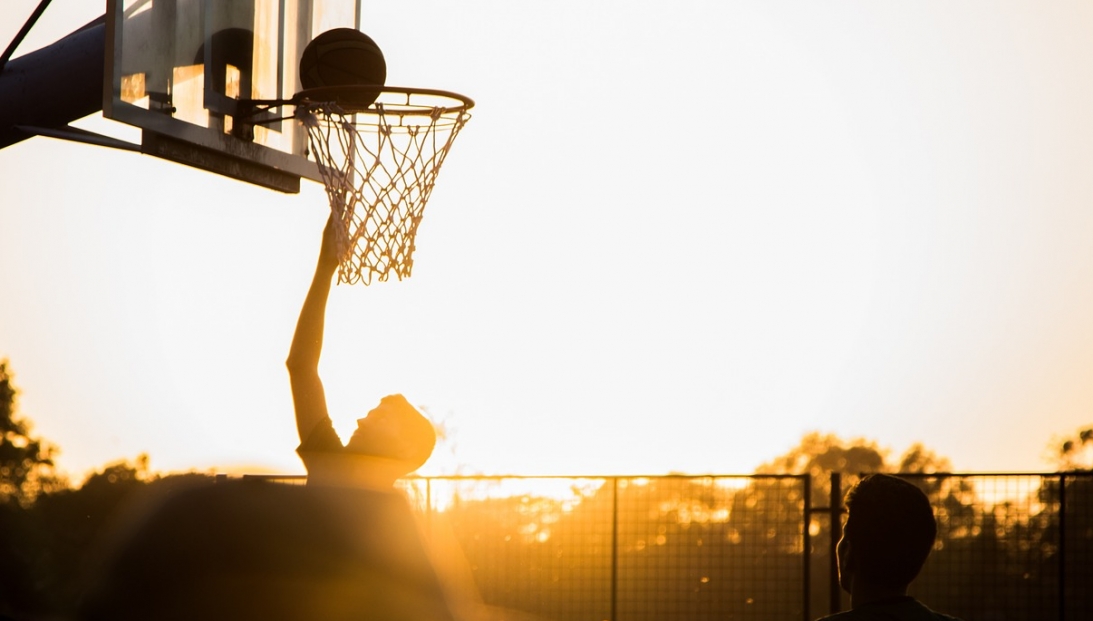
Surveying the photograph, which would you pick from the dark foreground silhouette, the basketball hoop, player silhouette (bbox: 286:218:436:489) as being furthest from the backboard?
the dark foreground silhouette

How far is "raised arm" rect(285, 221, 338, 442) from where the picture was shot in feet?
15.5

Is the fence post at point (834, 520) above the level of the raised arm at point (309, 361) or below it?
below

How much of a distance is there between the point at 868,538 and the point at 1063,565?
712cm

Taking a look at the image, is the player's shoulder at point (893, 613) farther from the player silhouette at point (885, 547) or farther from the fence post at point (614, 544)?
the fence post at point (614, 544)

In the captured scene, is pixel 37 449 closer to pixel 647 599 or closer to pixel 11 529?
pixel 11 529

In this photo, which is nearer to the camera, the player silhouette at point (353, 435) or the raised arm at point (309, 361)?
the player silhouette at point (353, 435)

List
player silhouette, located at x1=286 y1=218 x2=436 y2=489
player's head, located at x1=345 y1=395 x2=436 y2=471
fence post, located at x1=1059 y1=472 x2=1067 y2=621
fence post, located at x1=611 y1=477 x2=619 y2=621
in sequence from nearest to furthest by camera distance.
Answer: player silhouette, located at x1=286 y1=218 x2=436 y2=489 < player's head, located at x1=345 y1=395 x2=436 y2=471 < fence post, located at x1=1059 y1=472 x2=1067 y2=621 < fence post, located at x1=611 y1=477 x2=619 y2=621

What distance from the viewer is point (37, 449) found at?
50.5m

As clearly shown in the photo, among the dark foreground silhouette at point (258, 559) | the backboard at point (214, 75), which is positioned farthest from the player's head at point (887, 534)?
the backboard at point (214, 75)

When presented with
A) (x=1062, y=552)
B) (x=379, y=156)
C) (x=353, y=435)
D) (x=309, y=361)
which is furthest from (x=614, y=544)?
(x=353, y=435)

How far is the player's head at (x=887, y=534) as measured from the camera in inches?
132

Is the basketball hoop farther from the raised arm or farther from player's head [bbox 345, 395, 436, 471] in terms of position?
player's head [bbox 345, 395, 436, 471]

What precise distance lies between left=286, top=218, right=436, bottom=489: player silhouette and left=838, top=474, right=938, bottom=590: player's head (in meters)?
1.30

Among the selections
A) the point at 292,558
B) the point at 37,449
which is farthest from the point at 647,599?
the point at 37,449
